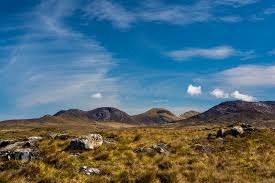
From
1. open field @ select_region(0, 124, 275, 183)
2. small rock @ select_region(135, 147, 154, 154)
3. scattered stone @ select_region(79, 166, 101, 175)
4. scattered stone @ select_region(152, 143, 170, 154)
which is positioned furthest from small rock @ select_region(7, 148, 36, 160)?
scattered stone @ select_region(152, 143, 170, 154)

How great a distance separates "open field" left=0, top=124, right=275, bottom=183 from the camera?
77.4ft

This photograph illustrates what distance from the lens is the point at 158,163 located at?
2869cm

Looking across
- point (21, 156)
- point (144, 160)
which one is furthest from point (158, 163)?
point (21, 156)

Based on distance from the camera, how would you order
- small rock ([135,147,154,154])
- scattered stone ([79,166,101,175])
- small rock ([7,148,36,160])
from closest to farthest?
scattered stone ([79,166,101,175])
small rock ([7,148,36,160])
small rock ([135,147,154,154])

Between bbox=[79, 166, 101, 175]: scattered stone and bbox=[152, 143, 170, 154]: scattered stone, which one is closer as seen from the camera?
bbox=[79, 166, 101, 175]: scattered stone

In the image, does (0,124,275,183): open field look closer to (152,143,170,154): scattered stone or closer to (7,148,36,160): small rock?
(152,143,170,154): scattered stone

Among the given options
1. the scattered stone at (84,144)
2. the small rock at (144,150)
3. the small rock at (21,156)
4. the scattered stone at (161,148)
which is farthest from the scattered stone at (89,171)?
the scattered stone at (161,148)

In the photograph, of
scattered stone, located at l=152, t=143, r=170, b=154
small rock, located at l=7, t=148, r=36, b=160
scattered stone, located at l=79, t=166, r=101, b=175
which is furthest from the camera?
scattered stone, located at l=152, t=143, r=170, b=154

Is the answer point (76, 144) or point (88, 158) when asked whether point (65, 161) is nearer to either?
point (88, 158)

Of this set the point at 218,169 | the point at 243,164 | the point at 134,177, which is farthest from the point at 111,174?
the point at 243,164

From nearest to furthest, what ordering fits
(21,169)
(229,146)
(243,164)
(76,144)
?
(21,169) → (243,164) → (76,144) → (229,146)

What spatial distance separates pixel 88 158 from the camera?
30859 millimetres

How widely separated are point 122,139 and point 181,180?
21.6m

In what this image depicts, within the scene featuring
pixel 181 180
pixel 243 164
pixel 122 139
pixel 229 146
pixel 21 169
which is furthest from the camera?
pixel 122 139
